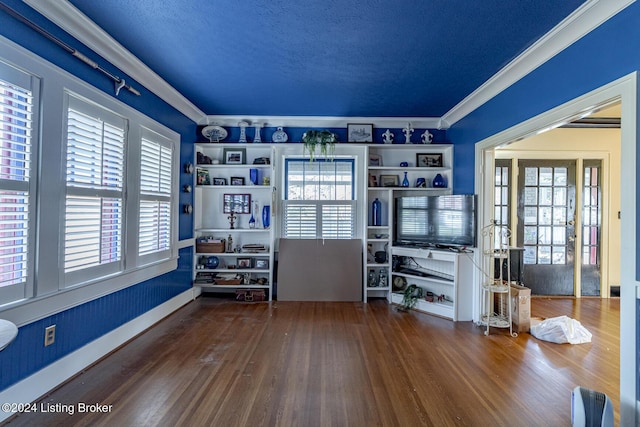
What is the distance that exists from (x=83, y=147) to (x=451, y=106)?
4127 mm

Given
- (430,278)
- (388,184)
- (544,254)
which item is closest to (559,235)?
(544,254)

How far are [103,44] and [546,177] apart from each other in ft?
19.5

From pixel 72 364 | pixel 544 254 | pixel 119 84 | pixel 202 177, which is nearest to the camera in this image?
pixel 72 364

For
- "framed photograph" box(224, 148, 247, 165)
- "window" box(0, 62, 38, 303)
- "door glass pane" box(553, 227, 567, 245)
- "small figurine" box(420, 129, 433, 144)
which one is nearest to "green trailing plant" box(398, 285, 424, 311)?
"small figurine" box(420, 129, 433, 144)

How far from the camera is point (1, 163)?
1.78 m

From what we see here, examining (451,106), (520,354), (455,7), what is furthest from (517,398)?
(451,106)

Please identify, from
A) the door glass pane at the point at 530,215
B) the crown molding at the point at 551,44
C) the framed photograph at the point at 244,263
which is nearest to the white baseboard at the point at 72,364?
the framed photograph at the point at 244,263

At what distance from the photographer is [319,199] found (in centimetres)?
464

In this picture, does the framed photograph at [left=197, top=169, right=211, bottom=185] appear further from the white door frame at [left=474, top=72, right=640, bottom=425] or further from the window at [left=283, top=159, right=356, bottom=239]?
the white door frame at [left=474, top=72, right=640, bottom=425]

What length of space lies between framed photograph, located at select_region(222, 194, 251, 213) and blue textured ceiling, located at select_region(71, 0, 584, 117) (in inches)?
59.4

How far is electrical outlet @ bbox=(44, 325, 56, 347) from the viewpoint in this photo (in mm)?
2087

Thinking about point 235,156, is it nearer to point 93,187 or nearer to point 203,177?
point 203,177

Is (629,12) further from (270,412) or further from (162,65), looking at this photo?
(162,65)

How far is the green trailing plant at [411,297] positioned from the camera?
13.2 ft
